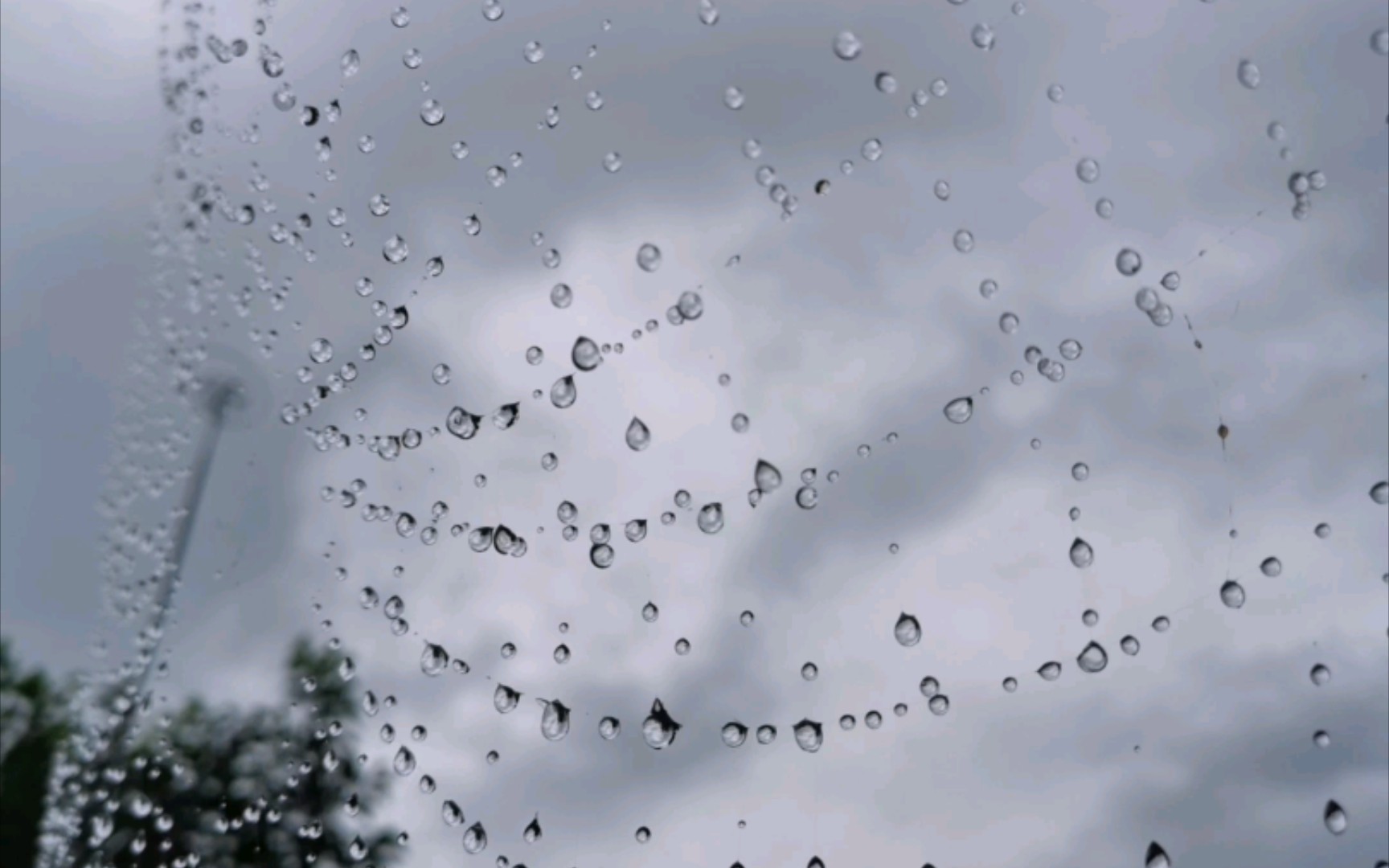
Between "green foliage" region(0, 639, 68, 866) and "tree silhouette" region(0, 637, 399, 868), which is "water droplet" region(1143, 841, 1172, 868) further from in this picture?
"green foliage" region(0, 639, 68, 866)

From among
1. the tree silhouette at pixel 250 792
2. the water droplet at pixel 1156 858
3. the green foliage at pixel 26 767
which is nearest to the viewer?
the water droplet at pixel 1156 858

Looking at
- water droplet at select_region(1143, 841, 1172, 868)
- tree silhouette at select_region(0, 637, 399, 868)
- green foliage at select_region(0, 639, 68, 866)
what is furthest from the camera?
green foliage at select_region(0, 639, 68, 866)

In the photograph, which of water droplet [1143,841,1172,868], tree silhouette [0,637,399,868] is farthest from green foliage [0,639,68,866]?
water droplet [1143,841,1172,868]

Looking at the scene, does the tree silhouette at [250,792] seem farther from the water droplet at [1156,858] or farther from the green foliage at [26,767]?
the water droplet at [1156,858]

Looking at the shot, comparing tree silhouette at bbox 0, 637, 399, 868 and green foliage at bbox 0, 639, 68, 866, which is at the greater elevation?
green foliage at bbox 0, 639, 68, 866

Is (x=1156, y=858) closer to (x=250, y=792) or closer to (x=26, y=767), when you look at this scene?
(x=250, y=792)

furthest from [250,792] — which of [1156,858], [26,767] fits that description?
[1156,858]

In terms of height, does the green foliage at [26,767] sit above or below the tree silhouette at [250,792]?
above

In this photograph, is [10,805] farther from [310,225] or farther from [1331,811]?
[1331,811]

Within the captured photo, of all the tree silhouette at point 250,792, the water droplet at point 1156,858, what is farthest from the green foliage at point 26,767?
the water droplet at point 1156,858

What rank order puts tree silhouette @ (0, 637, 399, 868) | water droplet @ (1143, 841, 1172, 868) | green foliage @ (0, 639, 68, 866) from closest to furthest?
water droplet @ (1143, 841, 1172, 868), tree silhouette @ (0, 637, 399, 868), green foliage @ (0, 639, 68, 866)

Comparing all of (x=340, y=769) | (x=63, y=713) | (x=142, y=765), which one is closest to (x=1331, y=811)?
(x=340, y=769)
